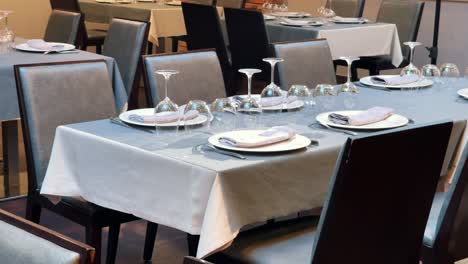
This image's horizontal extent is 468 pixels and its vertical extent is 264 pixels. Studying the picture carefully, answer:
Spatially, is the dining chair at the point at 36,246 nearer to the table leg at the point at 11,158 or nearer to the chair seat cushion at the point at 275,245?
the chair seat cushion at the point at 275,245

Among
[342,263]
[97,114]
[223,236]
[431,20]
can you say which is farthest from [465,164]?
[431,20]

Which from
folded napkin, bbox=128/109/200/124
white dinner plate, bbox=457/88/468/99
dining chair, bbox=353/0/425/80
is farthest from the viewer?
dining chair, bbox=353/0/425/80

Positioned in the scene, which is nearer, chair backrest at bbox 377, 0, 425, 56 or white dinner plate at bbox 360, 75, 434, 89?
white dinner plate at bbox 360, 75, 434, 89

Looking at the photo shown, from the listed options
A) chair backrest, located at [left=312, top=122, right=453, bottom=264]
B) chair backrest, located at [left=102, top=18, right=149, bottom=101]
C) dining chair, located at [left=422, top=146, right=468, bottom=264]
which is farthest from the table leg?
chair backrest, located at [left=312, top=122, right=453, bottom=264]

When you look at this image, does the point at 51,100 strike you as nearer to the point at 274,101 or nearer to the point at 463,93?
the point at 274,101

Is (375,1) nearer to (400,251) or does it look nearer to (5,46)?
(5,46)

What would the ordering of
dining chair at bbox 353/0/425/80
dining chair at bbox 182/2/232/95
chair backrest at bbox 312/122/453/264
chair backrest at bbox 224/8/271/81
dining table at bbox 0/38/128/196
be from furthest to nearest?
dining chair at bbox 353/0/425/80
dining chair at bbox 182/2/232/95
chair backrest at bbox 224/8/271/81
dining table at bbox 0/38/128/196
chair backrest at bbox 312/122/453/264

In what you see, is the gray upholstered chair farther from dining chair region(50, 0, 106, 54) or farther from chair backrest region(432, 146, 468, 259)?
chair backrest region(432, 146, 468, 259)

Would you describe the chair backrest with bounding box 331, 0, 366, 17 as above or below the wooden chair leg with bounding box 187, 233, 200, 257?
above

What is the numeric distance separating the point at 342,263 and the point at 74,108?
139 centimetres

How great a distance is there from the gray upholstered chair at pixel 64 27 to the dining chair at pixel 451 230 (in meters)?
2.89

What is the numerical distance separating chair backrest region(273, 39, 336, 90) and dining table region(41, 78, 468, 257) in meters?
0.94

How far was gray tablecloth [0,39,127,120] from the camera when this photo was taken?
4.02 metres

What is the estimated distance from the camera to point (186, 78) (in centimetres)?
353
